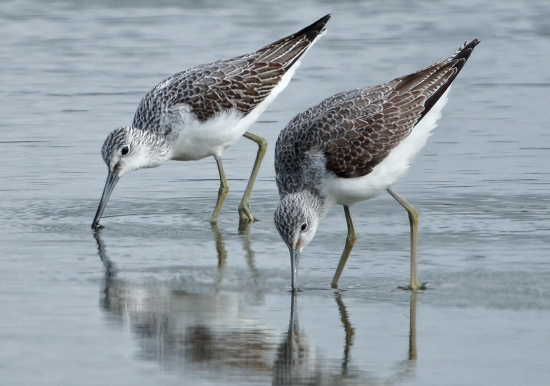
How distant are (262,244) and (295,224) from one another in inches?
64.6

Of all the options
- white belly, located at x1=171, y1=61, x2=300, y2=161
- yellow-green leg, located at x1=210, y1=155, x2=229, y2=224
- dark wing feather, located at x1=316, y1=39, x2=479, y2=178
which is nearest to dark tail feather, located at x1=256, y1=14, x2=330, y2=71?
white belly, located at x1=171, y1=61, x2=300, y2=161

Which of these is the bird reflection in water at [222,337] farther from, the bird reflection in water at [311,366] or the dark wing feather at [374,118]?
the dark wing feather at [374,118]

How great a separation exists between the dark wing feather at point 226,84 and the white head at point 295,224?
2.93 m

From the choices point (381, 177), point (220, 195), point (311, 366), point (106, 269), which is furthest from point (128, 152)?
point (311, 366)

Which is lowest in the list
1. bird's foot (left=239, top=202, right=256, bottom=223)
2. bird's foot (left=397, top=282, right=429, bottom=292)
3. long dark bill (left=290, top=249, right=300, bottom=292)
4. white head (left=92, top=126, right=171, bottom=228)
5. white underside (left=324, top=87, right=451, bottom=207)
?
bird's foot (left=239, top=202, right=256, bottom=223)

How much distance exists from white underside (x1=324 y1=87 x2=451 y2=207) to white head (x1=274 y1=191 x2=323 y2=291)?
402 mm

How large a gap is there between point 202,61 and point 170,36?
2.29m

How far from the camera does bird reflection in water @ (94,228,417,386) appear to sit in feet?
20.8

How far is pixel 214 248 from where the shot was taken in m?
9.31

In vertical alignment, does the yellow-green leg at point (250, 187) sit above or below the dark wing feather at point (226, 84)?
below

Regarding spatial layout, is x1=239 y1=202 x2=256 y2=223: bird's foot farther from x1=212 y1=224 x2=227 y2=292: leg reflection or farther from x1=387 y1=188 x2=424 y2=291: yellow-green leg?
x1=387 y1=188 x2=424 y2=291: yellow-green leg

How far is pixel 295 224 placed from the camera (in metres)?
7.73

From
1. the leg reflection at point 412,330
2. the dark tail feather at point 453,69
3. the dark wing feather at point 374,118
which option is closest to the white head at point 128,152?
the dark wing feather at point 374,118

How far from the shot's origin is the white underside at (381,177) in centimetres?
826
